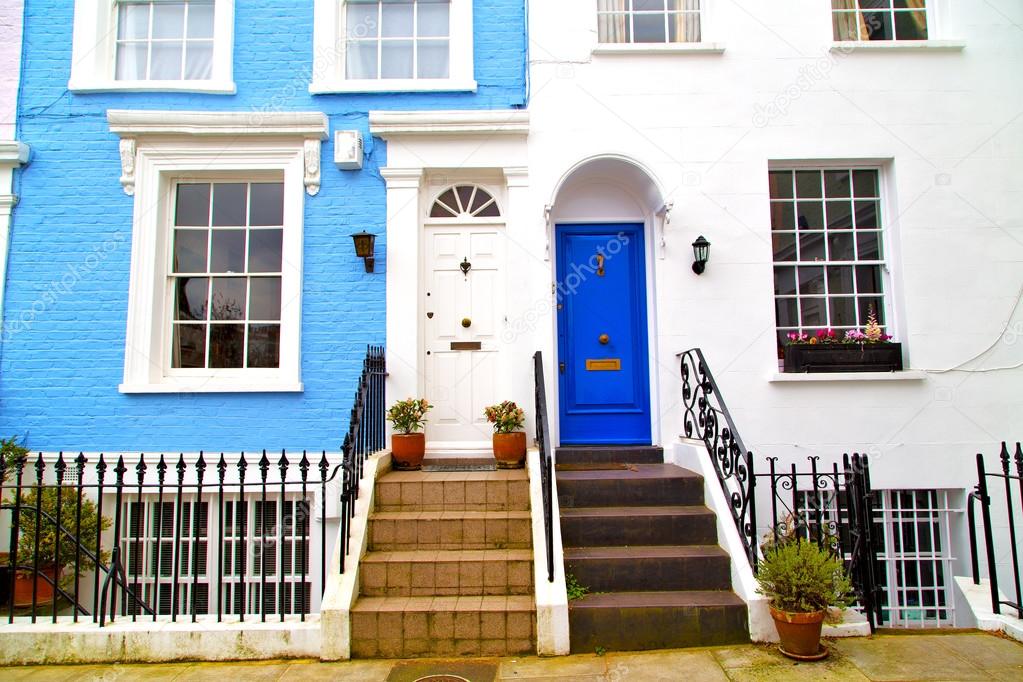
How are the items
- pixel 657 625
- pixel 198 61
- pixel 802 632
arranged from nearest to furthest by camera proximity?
1. pixel 802 632
2. pixel 657 625
3. pixel 198 61

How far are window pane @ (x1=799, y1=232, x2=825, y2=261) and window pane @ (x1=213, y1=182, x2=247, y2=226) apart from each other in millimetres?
6151

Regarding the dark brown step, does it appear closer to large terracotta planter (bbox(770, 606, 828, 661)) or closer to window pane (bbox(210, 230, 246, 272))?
large terracotta planter (bbox(770, 606, 828, 661))

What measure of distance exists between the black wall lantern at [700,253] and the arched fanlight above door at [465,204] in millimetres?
2151

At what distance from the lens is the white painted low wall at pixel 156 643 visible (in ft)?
14.9

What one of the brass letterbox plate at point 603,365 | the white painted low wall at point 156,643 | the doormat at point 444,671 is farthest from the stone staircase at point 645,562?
the white painted low wall at point 156,643

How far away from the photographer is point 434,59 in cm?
750

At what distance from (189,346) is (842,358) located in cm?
690

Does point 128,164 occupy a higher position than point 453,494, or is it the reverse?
point 128,164

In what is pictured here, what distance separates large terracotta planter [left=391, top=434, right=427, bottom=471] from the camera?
250 inches

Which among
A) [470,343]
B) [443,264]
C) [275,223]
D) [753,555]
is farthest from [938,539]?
[275,223]

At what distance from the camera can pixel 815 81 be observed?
23.5 feet

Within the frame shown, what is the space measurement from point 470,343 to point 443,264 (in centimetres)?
92

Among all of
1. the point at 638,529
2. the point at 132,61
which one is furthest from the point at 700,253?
the point at 132,61

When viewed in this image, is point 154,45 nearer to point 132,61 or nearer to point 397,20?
point 132,61
